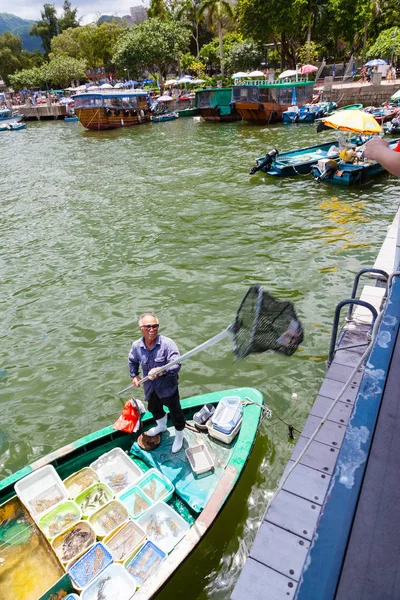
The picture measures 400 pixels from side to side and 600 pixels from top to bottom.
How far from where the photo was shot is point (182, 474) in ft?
17.9

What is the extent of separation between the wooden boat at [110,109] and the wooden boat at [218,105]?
7.15 metres

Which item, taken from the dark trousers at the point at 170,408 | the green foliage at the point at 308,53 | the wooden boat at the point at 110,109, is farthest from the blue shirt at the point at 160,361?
the green foliage at the point at 308,53

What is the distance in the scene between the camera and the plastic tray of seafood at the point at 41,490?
4863 millimetres

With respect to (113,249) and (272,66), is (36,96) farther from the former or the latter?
(113,249)

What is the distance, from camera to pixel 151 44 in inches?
2165

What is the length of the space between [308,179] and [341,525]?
19.8m

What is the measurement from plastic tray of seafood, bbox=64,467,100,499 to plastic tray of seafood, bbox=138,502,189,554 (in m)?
0.91

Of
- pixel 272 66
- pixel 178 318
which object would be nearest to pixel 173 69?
pixel 272 66

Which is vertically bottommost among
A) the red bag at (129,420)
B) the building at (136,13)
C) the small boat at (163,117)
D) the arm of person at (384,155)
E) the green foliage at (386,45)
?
the red bag at (129,420)

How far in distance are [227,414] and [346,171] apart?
604 inches

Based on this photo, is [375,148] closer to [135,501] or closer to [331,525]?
[331,525]

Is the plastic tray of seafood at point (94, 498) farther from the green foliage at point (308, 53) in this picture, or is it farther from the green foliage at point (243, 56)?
the green foliage at point (243, 56)

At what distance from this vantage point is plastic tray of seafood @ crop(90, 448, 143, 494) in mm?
5289

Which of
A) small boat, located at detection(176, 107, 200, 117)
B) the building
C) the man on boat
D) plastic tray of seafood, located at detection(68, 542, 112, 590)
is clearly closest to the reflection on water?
plastic tray of seafood, located at detection(68, 542, 112, 590)
